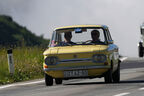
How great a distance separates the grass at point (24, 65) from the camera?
1978 cm

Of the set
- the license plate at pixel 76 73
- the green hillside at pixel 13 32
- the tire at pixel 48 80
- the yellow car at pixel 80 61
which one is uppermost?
the green hillside at pixel 13 32

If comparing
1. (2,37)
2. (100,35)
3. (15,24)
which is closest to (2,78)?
(100,35)

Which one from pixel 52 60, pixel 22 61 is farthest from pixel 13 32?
pixel 52 60

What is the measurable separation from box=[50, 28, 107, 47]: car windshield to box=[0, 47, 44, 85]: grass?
10.2ft

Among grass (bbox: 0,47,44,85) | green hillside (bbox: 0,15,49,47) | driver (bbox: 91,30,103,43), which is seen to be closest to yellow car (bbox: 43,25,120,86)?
driver (bbox: 91,30,103,43)

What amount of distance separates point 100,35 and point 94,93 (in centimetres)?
389

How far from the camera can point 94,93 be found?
40.9 feet

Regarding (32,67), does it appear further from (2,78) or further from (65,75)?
(65,75)

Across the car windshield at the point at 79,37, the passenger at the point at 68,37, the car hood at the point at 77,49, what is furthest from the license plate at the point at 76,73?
the passenger at the point at 68,37

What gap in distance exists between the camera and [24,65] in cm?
2166

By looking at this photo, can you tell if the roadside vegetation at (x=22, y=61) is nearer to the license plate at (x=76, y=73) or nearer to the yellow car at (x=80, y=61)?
the yellow car at (x=80, y=61)

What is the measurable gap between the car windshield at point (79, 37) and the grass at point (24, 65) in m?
3.09

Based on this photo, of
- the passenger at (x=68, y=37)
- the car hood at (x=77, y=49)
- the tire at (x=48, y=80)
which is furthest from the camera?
the passenger at (x=68, y=37)

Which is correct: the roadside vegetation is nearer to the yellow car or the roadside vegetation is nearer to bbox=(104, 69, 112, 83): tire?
the yellow car
